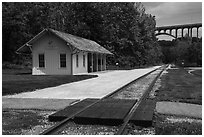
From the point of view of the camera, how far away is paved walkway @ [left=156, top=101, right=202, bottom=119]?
793 cm

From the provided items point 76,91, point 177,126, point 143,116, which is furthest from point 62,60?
→ point 177,126

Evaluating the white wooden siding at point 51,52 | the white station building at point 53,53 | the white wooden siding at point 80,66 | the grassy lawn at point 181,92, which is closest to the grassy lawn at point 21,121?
the grassy lawn at point 181,92

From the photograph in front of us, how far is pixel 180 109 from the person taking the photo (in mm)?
8539

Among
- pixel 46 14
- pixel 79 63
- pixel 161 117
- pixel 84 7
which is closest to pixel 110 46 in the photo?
pixel 84 7

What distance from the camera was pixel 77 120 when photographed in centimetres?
680

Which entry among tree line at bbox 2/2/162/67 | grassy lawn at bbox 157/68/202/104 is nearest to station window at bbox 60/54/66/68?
grassy lawn at bbox 157/68/202/104

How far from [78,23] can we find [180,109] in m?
38.7

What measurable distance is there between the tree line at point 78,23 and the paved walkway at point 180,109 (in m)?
37.0

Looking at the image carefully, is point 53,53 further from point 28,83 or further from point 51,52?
point 28,83

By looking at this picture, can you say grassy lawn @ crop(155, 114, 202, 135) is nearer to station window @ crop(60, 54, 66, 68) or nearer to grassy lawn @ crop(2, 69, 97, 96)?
grassy lawn @ crop(2, 69, 97, 96)

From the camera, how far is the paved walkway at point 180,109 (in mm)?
7930

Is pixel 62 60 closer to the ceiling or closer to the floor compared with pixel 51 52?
closer to the floor

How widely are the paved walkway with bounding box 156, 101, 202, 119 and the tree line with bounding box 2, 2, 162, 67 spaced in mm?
37004

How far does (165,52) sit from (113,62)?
75.2 meters
